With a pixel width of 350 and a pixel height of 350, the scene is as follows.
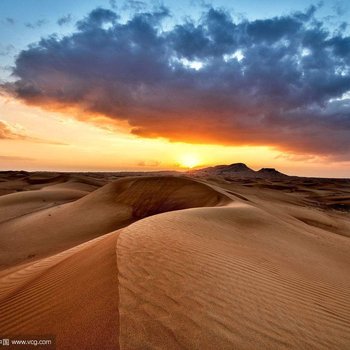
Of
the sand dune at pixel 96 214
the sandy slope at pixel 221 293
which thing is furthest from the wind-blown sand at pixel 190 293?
the sand dune at pixel 96 214

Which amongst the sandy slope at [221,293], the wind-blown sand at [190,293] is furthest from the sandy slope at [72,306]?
the sandy slope at [221,293]

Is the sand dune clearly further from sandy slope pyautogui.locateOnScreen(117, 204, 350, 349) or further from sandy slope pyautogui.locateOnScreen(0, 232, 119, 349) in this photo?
sandy slope pyautogui.locateOnScreen(117, 204, 350, 349)

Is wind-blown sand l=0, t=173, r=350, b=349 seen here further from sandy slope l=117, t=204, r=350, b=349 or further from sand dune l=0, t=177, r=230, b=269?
sand dune l=0, t=177, r=230, b=269

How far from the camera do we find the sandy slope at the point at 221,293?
2.52 m

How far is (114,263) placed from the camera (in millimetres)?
3982

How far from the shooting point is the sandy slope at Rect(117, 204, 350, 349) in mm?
2523

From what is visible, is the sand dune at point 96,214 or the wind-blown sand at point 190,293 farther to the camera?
the sand dune at point 96,214

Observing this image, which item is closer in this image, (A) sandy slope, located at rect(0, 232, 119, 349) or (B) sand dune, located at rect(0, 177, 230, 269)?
(A) sandy slope, located at rect(0, 232, 119, 349)

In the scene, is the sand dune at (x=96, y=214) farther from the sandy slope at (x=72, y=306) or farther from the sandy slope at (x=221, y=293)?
the sandy slope at (x=221, y=293)

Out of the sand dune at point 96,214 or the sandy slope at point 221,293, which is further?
the sand dune at point 96,214

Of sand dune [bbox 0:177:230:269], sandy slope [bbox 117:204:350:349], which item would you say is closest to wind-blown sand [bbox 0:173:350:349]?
sandy slope [bbox 117:204:350:349]

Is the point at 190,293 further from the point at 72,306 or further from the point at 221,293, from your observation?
the point at 72,306

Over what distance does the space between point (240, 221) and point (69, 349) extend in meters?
7.39

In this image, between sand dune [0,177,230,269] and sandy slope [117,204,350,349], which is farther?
sand dune [0,177,230,269]
